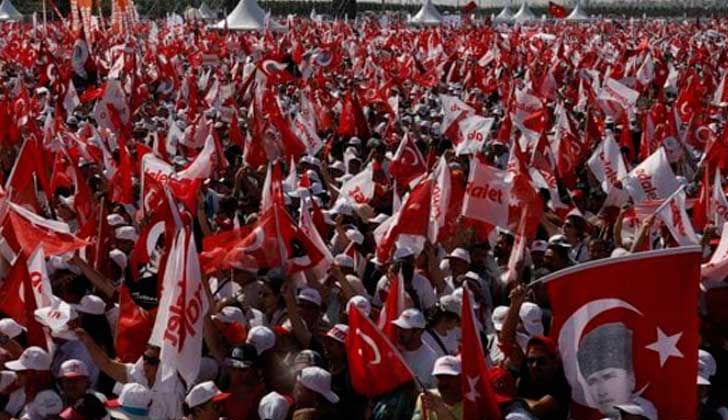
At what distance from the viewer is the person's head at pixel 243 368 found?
5.22 meters

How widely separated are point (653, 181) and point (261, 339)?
15.8 ft

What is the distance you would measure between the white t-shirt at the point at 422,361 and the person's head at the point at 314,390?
62 cm

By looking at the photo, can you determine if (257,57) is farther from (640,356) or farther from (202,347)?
(640,356)

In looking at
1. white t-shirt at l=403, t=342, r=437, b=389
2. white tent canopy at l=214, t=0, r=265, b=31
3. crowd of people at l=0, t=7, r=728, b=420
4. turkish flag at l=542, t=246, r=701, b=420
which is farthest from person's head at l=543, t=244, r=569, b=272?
white tent canopy at l=214, t=0, r=265, b=31

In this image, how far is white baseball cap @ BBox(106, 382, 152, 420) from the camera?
5.02 metres

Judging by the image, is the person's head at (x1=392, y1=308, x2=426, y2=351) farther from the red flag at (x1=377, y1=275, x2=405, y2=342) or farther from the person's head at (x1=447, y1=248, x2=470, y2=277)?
the person's head at (x1=447, y1=248, x2=470, y2=277)

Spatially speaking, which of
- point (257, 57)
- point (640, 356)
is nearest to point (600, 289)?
point (640, 356)

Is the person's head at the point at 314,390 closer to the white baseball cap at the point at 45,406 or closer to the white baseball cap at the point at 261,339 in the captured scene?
the white baseball cap at the point at 261,339

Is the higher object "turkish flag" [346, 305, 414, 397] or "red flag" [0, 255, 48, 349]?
"turkish flag" [346, 305, 414, 397]

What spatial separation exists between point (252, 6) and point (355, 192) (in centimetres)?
2671

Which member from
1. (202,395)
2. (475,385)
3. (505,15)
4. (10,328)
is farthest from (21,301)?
(505,15)

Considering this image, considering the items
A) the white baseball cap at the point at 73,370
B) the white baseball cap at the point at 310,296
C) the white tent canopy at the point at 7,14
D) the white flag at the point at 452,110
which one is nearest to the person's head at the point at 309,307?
the white baseball cap at the point at 310,296

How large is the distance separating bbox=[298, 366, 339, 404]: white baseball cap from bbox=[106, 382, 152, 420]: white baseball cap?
27.6 inches

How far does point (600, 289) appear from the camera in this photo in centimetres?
451
